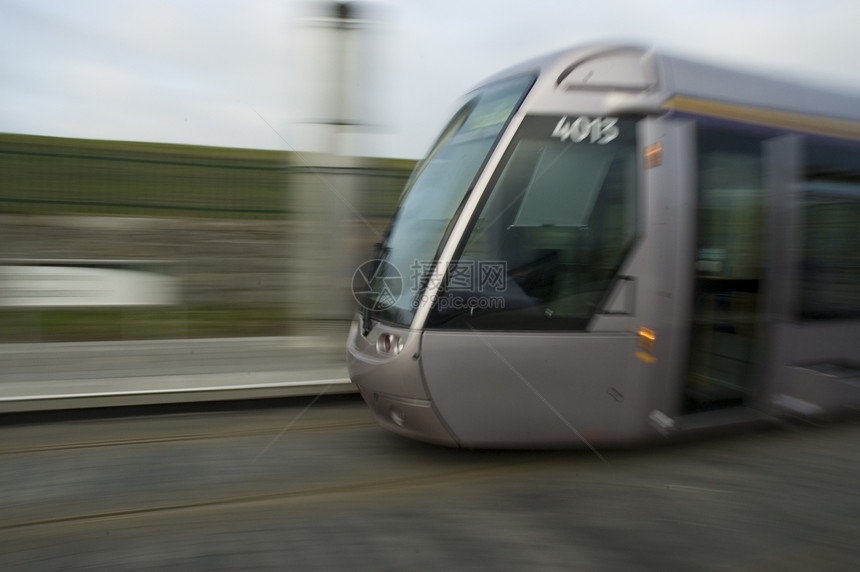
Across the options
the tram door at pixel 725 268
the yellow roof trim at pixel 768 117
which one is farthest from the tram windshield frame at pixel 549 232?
the tram door at pixel 725 268

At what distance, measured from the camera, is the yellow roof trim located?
4.90 m

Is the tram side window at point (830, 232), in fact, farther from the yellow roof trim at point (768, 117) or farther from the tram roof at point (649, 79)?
the tram roof at point (649, 79)

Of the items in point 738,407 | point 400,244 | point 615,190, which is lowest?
point 738,407

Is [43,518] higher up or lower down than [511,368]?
lower down

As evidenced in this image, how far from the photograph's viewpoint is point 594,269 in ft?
15.2

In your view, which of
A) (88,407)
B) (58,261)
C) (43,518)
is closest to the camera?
(43,518)

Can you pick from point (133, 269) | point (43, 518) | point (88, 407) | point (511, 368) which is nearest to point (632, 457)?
point (511, 368)

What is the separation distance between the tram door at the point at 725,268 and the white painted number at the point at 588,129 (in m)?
0.66

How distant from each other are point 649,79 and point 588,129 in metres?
0.60

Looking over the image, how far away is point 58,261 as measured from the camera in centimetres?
736

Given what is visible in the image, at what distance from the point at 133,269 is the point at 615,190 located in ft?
17.2

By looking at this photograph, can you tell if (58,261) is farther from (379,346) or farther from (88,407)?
(379,346)

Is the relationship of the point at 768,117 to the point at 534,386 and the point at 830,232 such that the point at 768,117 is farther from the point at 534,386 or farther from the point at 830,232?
the point at 534,386

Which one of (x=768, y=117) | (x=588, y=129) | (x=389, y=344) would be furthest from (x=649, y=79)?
(x=389, y=344)
